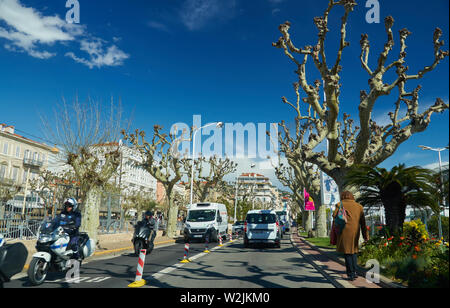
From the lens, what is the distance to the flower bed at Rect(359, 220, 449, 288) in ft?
18.3

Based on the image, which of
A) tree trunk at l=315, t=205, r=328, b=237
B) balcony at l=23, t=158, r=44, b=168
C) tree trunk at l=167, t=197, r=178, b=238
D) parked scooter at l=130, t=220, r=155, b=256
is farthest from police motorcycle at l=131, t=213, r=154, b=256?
balcony at l=23, t=158, r=44, b=168

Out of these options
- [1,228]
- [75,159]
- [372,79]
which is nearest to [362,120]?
[372,79]

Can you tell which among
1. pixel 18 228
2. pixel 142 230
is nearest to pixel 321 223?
pixel 142 230

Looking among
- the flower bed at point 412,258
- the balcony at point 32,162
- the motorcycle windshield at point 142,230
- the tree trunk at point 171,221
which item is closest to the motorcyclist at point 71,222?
the motorcycle windshield at point 142,230

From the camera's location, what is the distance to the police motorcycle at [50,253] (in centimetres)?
660

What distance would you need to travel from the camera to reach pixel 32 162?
53375mm

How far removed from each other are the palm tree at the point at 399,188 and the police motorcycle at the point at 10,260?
28.3ft

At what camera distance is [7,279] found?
5145mm

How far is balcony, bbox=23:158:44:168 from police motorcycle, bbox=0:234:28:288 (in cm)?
5419

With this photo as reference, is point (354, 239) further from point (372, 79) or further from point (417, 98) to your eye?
point (417, 98)

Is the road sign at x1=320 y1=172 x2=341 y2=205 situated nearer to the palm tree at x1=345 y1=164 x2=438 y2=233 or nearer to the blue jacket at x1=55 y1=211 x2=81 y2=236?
the palm tree at x1=345 y1=164 x2=438 y2=233

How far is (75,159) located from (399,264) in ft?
43.8

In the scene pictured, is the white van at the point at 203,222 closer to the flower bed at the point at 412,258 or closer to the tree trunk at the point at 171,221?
the tree trunk at the point at 171,221

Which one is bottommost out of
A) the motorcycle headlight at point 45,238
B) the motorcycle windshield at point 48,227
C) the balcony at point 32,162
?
the motorcycle headlight at point 45,238
